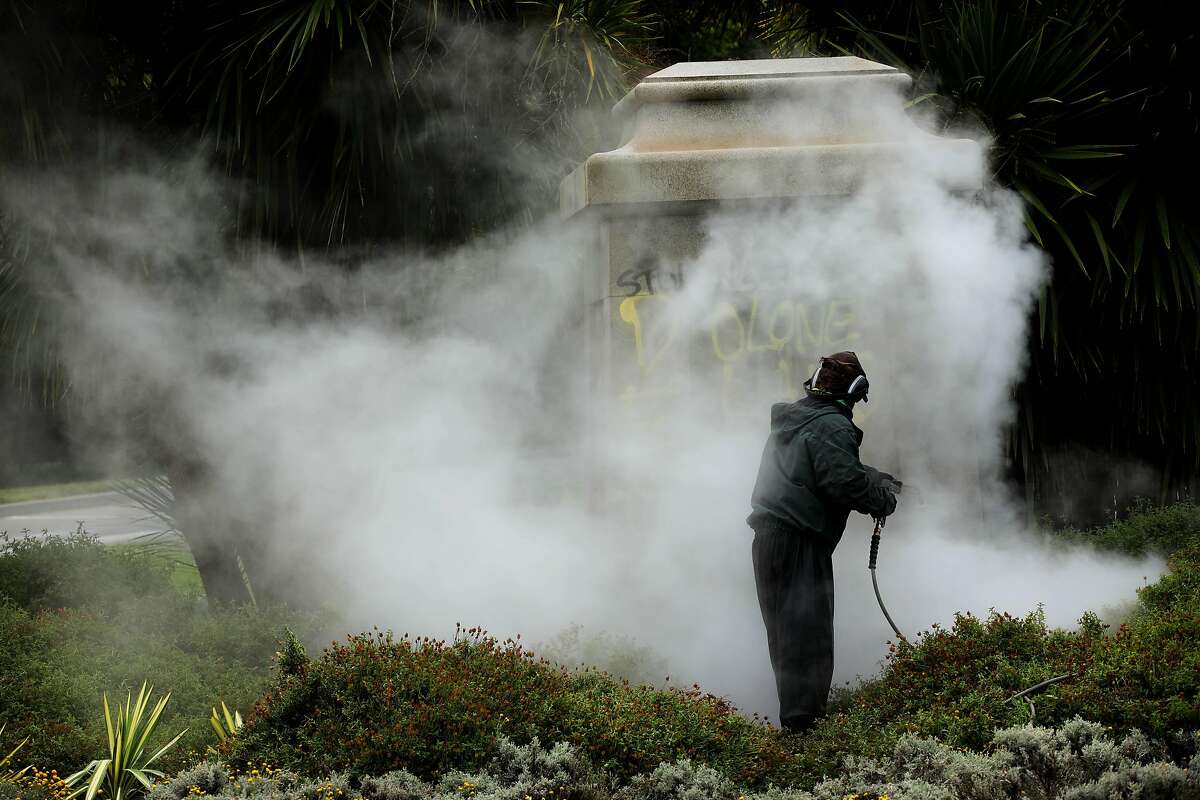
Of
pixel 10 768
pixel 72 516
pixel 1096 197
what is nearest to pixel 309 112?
pixel 10 768

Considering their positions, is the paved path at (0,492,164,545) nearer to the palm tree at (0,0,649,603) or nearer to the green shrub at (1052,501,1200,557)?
the palm tree at (0,0,649,603)

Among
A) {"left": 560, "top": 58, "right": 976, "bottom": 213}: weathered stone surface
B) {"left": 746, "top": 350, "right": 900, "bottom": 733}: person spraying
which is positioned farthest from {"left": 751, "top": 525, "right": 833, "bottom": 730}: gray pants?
{"left": 560, "top": 58, "right": 976, "bottom": 213}: weathered stone surface

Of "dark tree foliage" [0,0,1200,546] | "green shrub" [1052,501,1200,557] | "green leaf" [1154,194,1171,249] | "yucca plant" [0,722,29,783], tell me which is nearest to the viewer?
"yucca plant" [0,722,29,783]

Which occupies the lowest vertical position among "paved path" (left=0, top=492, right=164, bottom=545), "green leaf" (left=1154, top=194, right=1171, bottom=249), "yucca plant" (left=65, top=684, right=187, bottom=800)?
"paved path" (left=0, top=492, right=164, bottom=545)

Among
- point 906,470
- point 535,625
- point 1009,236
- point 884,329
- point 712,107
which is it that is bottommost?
point 535,625

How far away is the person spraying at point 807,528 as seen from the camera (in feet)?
15.0

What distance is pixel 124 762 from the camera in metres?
4.36

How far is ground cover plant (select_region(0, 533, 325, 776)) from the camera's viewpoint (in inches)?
190

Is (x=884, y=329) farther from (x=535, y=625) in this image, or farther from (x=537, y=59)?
(x=537, y=59)

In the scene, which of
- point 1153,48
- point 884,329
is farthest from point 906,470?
point 1153,48

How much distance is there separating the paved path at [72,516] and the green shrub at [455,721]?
30.0ft

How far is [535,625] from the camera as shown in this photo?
562 centimetres

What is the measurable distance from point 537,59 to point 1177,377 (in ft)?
13.8

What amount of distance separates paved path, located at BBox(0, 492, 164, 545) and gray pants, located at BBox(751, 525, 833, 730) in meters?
9.38
